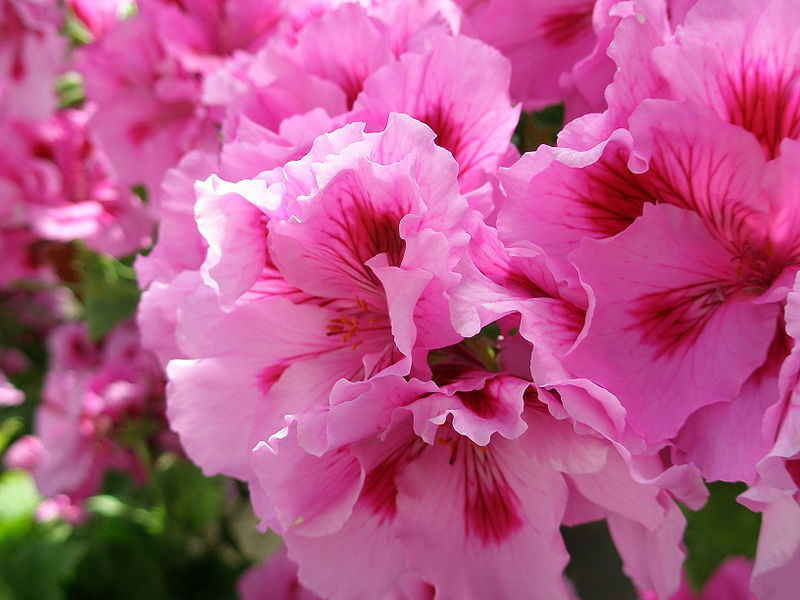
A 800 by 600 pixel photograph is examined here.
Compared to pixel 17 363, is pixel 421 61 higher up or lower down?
higher up

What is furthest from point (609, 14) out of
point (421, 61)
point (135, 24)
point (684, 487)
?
point (135, 24)

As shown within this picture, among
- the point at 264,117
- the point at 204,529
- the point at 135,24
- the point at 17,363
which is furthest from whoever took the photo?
the point at 17,363

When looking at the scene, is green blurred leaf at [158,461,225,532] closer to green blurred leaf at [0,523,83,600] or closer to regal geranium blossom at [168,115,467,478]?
green blurred leaf at [0,523,83,600]

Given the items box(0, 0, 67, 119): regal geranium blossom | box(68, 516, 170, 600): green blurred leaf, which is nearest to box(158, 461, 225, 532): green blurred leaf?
box(68, 516, 170, 600): green blurred leaf

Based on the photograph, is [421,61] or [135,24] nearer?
[421,61]

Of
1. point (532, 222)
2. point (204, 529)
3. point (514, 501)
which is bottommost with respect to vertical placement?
point (204, 529)

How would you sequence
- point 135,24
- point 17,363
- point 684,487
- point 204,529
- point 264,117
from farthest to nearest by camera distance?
point 17,363 < point 204,529 < point 135,24 < point 264,117 < point 684,487

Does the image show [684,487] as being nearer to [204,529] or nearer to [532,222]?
[532,222]
